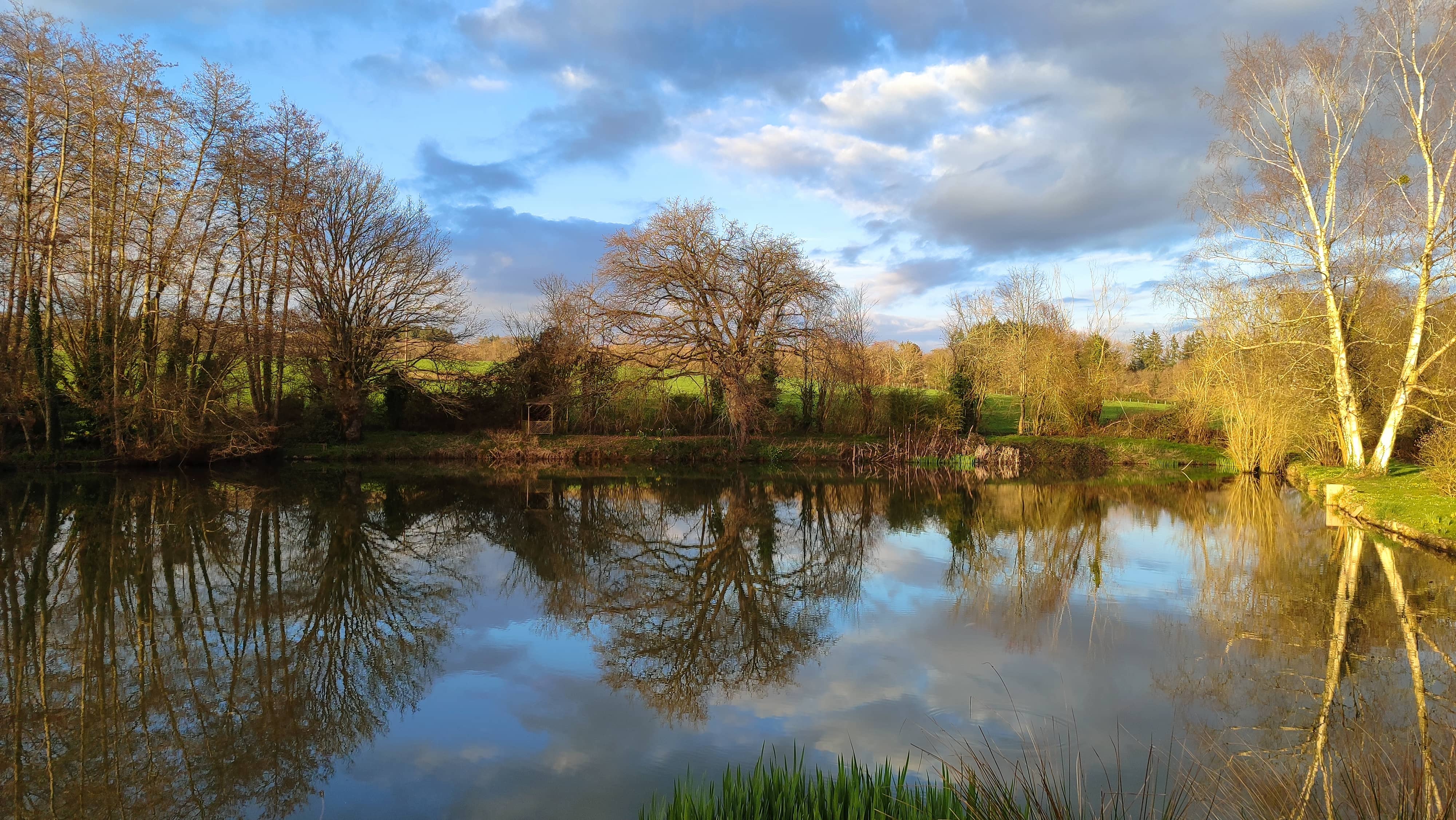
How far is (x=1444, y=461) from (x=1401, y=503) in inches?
36.5

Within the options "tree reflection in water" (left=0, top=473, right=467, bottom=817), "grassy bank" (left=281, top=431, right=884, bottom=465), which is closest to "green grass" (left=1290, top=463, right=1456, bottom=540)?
"grassy bank" (left=281, top=431, right=884, bottom=465)

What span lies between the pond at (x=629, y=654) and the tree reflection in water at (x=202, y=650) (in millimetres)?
32

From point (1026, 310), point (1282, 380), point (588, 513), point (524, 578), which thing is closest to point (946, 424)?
point (1026, 310)

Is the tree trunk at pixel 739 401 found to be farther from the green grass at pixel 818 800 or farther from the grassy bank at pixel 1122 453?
the green grass at pixel 818 800

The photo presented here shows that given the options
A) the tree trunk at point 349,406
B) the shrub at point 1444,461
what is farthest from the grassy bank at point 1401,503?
the tree trunk at point 349,406

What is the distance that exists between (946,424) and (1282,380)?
1110 cm

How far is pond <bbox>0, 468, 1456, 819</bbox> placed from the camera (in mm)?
4250

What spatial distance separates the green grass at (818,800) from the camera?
3152 millimetres

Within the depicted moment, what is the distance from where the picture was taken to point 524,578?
9180mm

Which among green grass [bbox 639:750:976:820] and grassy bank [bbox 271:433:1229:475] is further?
grassy bank [bbox 271:433:1229:475]

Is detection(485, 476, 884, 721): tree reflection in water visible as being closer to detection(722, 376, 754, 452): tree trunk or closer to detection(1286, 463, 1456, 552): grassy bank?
detection(722, 376, 754, 452): tree trunk

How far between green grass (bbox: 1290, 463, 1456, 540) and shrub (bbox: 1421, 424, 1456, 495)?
0.16 metres

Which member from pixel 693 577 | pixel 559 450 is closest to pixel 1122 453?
pixel 559 450

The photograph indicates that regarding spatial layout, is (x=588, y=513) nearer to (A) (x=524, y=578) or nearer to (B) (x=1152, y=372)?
(A) (x=524, y=578)
